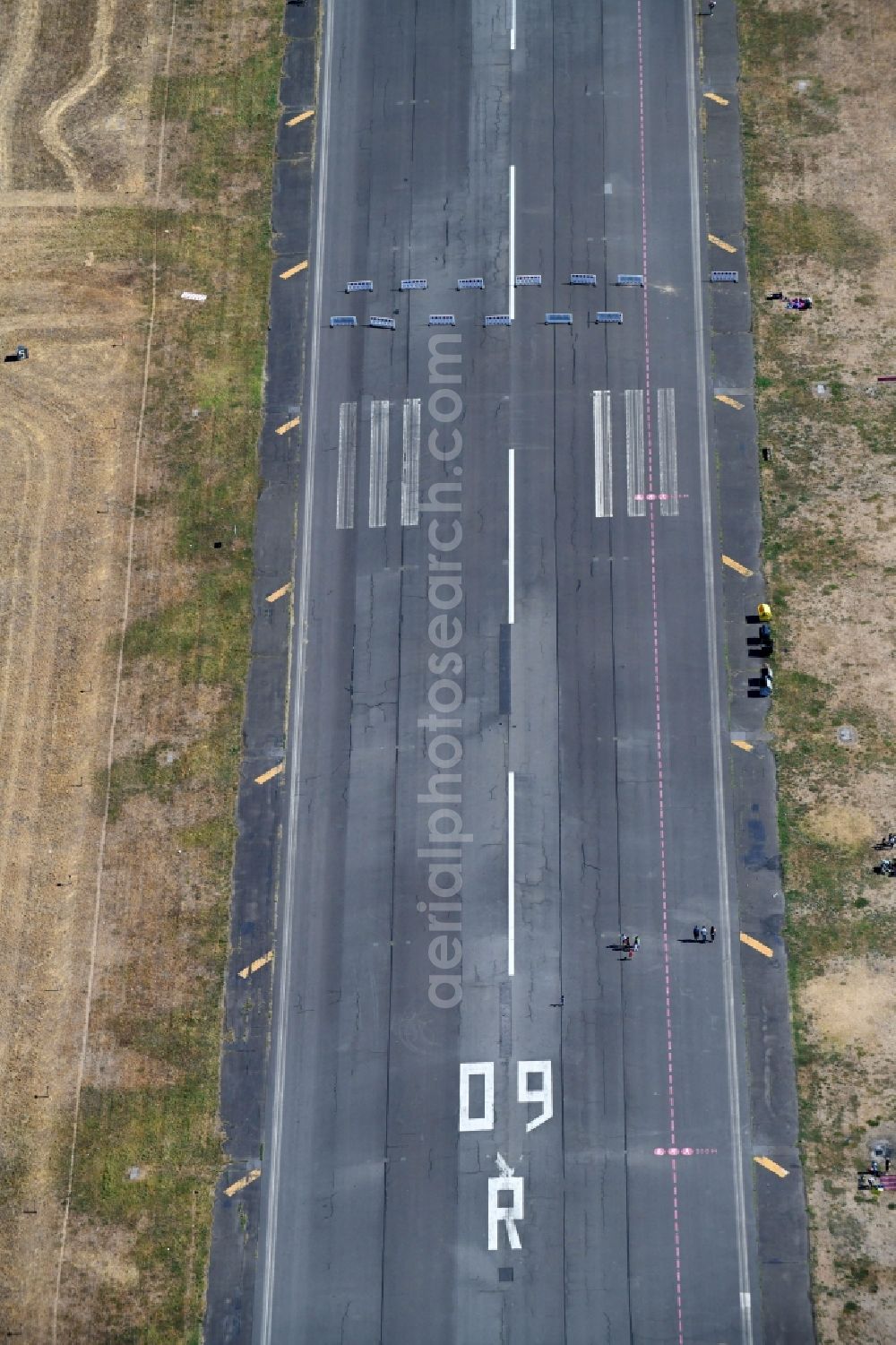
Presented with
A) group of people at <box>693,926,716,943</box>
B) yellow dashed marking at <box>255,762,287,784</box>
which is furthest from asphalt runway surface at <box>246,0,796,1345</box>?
group of people at <box>693,926,716,943</box>

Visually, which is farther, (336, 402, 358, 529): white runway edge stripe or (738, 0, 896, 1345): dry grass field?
(336, 402, 358, 529): white runway edge stripe

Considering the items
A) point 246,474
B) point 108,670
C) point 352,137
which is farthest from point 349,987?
point 352,137

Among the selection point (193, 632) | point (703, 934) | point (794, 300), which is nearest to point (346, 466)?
point (193, 632)

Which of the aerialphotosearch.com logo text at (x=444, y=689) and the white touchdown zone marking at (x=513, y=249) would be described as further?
the white touchdown zone marking at (x=513, y=249)

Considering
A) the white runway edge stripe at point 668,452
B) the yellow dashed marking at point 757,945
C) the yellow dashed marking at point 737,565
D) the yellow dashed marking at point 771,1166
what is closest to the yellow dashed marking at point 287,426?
the white runway edge stripe at point 668,452

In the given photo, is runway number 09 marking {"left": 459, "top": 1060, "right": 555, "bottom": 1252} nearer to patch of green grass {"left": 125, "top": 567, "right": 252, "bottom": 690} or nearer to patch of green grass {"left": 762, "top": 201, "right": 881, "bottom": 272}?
patch of green grass {"left": 125, "top": 567, "right": 252, "bottom": 690}

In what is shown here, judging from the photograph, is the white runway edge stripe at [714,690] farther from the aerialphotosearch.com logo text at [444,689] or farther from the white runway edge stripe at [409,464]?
the white runway edge stripe at [409,464]
